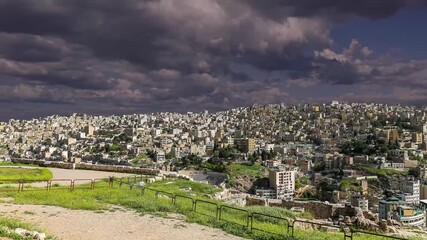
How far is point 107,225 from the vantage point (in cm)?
1077

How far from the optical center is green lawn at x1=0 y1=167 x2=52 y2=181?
811 inches

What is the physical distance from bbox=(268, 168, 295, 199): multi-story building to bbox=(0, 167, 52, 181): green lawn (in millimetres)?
45702

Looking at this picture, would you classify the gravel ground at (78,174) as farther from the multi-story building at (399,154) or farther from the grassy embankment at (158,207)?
the multi-story building at (399,154)

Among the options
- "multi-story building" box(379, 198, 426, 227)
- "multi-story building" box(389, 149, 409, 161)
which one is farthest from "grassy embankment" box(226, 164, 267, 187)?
"multi-story building" box(389, 149, 409, 161)

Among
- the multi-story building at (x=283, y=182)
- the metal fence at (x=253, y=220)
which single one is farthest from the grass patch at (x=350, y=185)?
the metal fence at (x=253, y=220)

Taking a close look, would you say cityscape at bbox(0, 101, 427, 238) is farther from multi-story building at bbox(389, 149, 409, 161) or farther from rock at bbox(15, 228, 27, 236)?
rock at bbox(15, 228, 27, 236)

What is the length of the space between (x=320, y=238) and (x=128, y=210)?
18.8 feet

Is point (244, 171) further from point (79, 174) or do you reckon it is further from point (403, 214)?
point (79, 174)

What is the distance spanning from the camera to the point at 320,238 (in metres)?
10.2

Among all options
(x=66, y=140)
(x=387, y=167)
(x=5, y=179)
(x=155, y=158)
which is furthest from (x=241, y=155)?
(x=5, y=179)

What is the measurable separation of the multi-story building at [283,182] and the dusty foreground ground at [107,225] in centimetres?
5461

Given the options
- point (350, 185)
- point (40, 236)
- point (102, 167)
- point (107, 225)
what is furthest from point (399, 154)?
point (40, 236)

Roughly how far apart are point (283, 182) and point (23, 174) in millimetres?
52695

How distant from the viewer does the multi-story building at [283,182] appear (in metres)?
66.2
